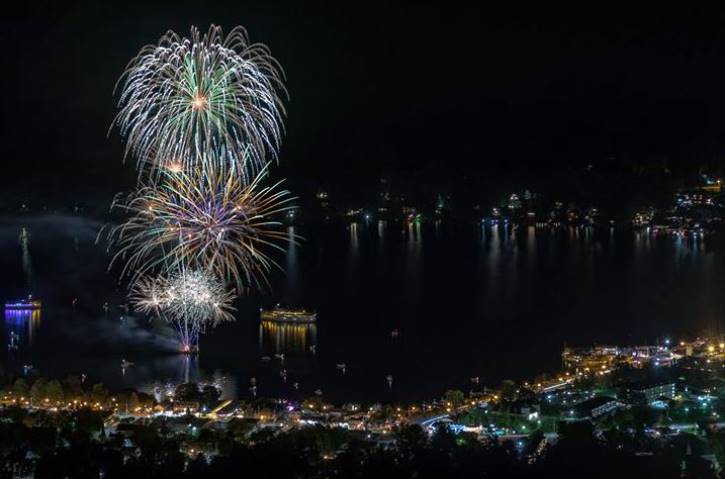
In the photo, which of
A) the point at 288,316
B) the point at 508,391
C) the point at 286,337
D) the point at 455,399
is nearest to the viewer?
the point at 455,399

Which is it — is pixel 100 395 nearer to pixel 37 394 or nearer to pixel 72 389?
pixel 72 389

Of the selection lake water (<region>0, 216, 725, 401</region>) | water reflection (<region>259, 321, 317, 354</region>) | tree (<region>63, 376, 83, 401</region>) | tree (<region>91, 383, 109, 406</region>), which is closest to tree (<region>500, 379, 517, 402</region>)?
lake water (<region>0, 216, 725, 401</region>)

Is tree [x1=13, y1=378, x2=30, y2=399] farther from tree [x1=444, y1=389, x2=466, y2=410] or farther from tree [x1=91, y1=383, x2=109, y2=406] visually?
tree [x1=444, y1=389, x2=466, y2=410]

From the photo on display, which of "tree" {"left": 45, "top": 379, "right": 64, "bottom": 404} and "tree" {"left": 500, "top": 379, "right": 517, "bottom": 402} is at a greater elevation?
"tree" {"left": 45, "top": 379, "right": 64, "bottom": 404}

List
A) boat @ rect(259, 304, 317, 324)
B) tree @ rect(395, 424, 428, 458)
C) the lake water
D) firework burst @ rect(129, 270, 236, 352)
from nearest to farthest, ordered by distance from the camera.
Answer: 1. tree @ rect(395, 424, 428, 458)
2. firework burst @ rect(129, 270, 236, 352)
3. the lake water
4. boat @ rect(259, 304, 317, 324)

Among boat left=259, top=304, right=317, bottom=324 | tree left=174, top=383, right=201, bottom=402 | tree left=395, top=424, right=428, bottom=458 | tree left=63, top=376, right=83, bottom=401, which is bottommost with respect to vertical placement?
tree left=395, top=424, right=428, bottom=458

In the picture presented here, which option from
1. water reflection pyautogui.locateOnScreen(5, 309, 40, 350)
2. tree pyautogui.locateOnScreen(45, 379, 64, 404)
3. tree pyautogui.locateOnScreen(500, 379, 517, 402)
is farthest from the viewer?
water reflection pyautogui.locateOnScreen(5, 309, 40, 350)

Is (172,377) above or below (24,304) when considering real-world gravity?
below

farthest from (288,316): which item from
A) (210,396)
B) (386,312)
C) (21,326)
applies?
(210,396)
